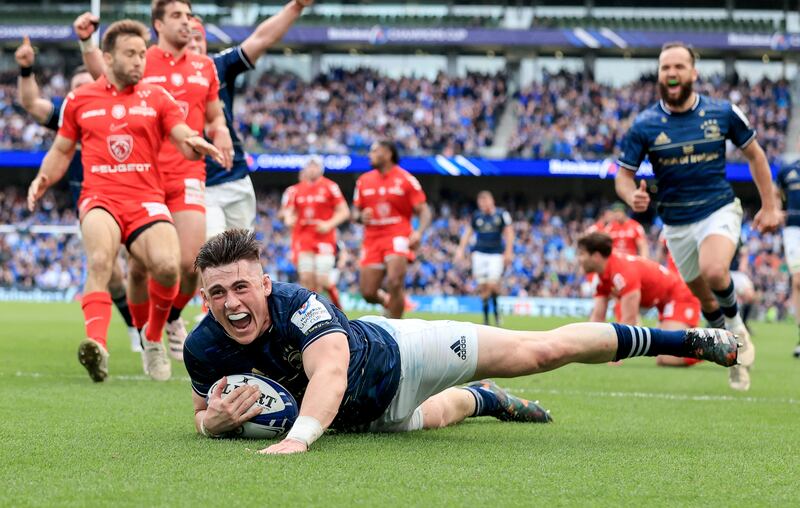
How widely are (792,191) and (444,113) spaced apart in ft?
91.5

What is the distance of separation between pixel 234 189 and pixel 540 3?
117 ft

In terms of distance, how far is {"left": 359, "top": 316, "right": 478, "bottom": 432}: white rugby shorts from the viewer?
484cm

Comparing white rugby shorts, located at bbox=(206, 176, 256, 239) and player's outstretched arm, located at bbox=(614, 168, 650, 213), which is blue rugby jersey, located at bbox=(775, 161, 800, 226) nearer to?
player's outstretched arm, located at bbox=(614, 168, 650, 213)

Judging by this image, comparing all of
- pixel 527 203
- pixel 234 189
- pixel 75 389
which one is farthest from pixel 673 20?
pixel 75 389

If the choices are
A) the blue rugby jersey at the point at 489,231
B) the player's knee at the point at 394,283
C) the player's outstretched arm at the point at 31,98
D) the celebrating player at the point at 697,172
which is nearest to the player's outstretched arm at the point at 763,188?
the celebrating player at the point at 697,172

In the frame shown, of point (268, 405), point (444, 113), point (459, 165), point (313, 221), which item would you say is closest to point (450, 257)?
point (459, 165)

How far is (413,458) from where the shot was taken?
4277 mm

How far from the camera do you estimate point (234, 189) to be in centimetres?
954

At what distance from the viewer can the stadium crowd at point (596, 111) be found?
38.0 metres

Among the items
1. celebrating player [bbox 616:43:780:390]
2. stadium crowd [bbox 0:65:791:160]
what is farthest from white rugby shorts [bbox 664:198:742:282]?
stadium crowd [bbox 0:65:791:160]

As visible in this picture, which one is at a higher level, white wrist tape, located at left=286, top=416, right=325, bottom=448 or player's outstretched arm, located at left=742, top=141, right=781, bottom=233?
player's outstretched arm, located at left=742, top=141, right=781, bottom=233

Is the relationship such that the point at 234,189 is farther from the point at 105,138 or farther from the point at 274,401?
the point at 274,401

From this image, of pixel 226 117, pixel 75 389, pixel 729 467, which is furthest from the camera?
pixel 226 117

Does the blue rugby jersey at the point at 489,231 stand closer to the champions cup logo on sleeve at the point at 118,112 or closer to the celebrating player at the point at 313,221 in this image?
the celebrating player at the point at 313,221
